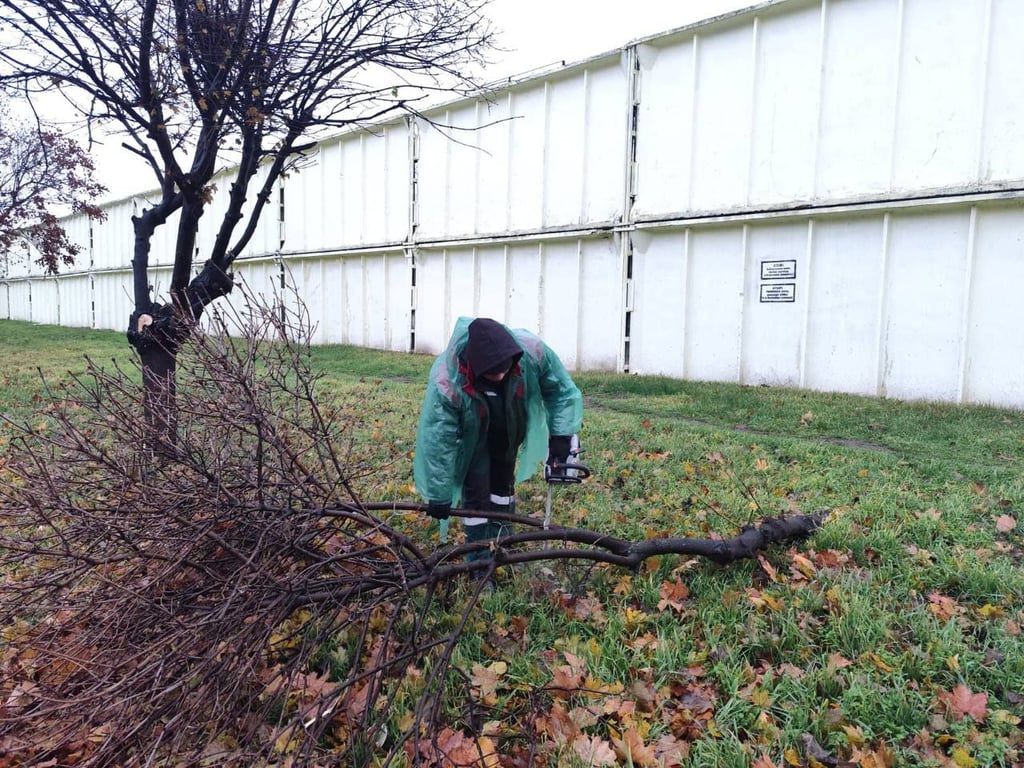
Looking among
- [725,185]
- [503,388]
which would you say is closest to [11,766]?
[503,388]

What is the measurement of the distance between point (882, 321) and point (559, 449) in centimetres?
692

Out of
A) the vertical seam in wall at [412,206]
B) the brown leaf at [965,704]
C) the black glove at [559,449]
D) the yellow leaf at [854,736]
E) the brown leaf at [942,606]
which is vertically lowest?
the yellow leaf at [854,736]

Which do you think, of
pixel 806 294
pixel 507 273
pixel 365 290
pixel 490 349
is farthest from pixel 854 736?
pixel 365 290

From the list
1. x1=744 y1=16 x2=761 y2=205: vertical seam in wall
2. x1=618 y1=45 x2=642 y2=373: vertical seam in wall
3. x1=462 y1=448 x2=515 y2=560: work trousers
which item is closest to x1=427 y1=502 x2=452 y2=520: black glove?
x1=462 y1=448 x2=515 y2=560: work trousers

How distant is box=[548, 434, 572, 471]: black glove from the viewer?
3.86 meters

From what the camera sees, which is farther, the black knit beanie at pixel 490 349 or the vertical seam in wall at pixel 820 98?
the vertical seam in wall at pixel 820 98

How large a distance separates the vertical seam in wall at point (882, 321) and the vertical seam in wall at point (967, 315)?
0.84 meters

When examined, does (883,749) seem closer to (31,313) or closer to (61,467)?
(61,467)

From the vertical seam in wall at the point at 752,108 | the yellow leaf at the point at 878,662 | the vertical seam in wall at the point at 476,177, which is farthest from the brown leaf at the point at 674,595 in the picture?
the vertical seam in wall at the point at 476,177

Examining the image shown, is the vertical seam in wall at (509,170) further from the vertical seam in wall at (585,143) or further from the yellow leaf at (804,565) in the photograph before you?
the yellow leaf at (804,565)

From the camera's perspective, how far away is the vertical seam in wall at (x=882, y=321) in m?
8.81

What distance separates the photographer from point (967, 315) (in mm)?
8289

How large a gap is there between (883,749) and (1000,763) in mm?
361

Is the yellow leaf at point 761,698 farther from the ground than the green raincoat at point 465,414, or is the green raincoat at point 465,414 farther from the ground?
the green raincoat at point 465,414
